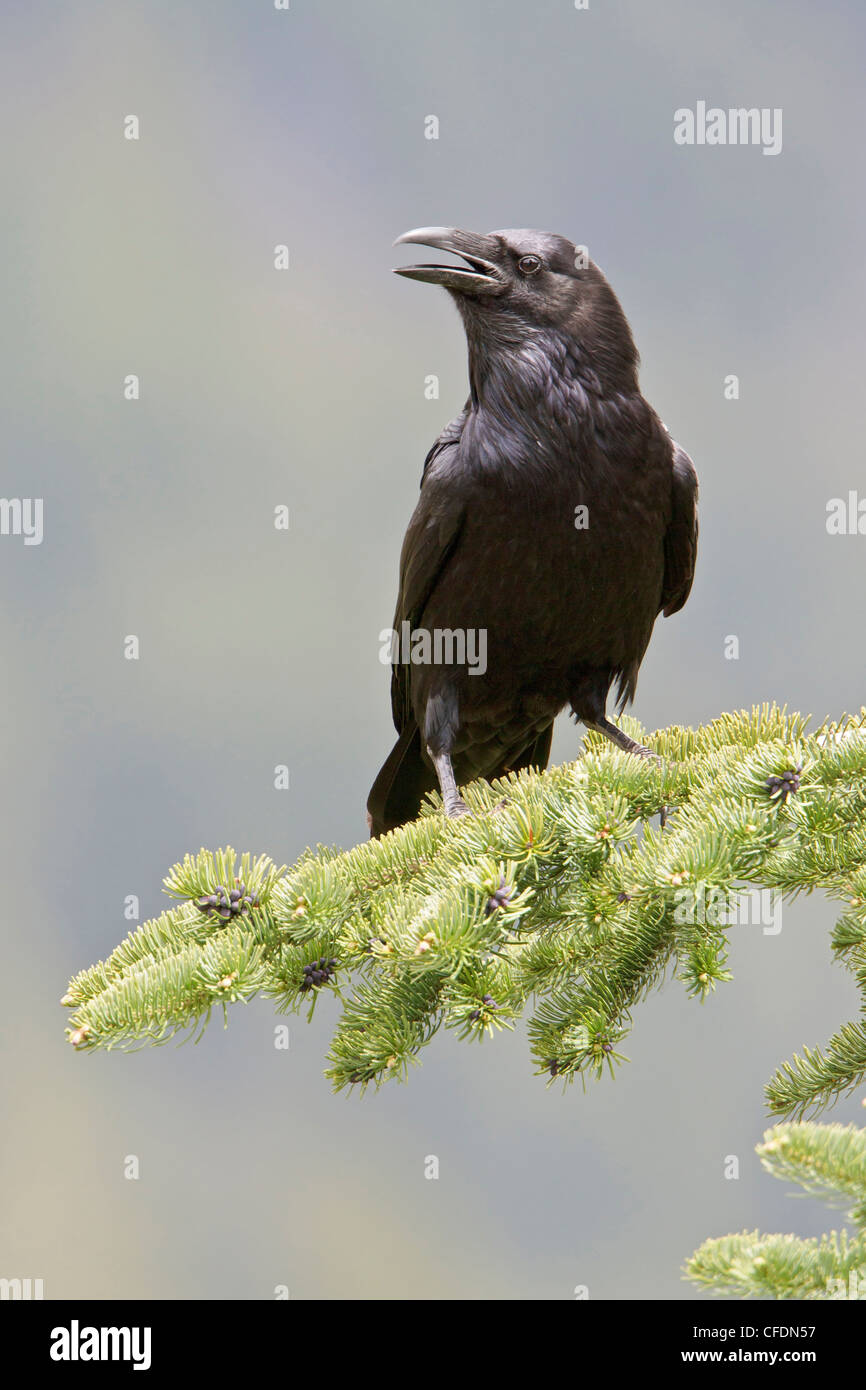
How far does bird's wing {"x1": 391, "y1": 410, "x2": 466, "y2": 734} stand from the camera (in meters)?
3.66

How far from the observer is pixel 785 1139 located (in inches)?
56.7

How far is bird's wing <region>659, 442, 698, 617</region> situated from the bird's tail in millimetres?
988

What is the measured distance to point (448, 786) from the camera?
3.64 metres

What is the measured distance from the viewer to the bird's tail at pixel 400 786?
13.9ft

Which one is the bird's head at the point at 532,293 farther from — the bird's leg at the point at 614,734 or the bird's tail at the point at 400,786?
the bird's tail at the point at 400,786

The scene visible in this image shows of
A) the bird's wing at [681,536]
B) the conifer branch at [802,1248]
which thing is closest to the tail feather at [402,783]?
the bird's wing at [681,536]

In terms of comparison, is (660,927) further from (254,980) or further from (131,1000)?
(131,1000)

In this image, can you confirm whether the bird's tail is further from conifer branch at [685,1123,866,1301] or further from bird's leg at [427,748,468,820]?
conifer branch at [685,1123,866,1301]

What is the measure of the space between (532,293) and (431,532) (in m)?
0.79

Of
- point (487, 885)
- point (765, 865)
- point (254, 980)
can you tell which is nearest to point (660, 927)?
point (765, 865)

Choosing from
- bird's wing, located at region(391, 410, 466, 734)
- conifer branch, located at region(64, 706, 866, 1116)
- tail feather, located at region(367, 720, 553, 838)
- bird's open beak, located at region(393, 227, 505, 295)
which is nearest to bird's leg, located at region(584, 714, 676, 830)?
tail feather, located at region(367, 720, 553, 838)

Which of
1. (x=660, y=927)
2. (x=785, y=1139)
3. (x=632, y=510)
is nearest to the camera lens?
(x=785, y=1139)

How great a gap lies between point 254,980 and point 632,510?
6.59 ft
